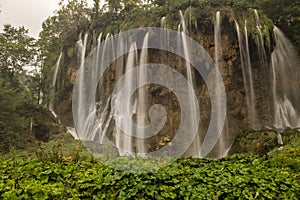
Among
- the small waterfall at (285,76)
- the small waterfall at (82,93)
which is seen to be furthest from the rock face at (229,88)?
the small waterfall at (82,93)

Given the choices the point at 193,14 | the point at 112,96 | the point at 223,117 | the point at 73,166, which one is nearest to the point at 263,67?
the point at 223,117

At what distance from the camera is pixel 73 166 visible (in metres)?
5.44

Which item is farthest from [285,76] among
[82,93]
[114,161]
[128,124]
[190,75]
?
[114,161]

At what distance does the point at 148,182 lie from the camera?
15.1 ft

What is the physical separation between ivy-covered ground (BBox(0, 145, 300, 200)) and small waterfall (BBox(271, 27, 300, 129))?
1410 cm

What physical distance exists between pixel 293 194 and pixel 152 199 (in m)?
2.35

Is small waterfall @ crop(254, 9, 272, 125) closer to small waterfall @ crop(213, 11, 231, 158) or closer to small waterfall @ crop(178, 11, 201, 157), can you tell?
small waterfall @ crop(213, 11, 231, 158)

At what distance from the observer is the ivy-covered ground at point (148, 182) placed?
4445 millimetres

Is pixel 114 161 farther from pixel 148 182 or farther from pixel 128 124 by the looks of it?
pixel 128 124

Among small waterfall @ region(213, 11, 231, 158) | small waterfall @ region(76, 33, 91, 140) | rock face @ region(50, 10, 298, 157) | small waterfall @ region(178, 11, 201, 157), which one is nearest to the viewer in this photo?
small waterfall @ region(213, 11, 231, 158)

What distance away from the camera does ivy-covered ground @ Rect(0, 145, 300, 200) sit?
4445mm

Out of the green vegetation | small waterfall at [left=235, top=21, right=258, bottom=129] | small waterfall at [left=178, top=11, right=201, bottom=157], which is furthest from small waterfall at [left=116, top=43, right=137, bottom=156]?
small waterfall at [left=235, top=21, right=258, bottom=129]

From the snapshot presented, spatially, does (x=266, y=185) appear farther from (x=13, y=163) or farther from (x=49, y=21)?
(x=49, y=21)

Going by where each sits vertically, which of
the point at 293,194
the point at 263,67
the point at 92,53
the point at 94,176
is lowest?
the point at 293,194
